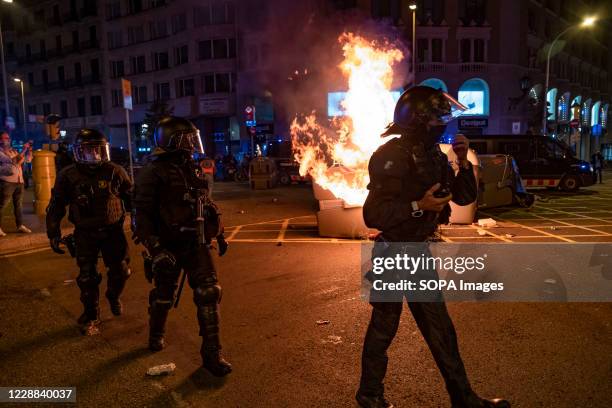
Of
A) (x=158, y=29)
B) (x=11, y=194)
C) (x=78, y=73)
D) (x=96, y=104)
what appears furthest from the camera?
(x=78, y=73)

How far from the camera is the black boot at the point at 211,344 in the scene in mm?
3160

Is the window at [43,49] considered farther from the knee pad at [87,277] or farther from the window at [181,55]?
the knee pad at [87,277]

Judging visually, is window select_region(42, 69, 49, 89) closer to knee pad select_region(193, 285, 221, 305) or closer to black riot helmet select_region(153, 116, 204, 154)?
black riot helmet select_region(153, 116, 204, 154)

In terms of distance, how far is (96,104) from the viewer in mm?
40812

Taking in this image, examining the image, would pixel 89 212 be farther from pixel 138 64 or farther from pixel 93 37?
pixel 93 37

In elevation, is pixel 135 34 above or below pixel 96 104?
above

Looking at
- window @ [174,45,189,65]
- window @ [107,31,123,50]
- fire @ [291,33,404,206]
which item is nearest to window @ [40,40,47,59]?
window @ [107,31,123,50]

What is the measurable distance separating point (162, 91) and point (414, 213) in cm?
3654

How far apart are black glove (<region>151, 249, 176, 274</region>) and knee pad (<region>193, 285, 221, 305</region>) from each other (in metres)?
0.27

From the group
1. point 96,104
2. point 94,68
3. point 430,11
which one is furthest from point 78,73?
point 430,11

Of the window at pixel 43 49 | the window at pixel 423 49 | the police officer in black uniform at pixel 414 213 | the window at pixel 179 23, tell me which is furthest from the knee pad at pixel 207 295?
the window at pixel 43 49

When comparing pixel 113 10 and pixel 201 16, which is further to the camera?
pixel 113 10

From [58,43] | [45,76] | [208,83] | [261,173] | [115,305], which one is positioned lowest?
[115,305]

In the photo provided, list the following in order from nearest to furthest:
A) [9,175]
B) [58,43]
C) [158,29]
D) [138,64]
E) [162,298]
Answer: [162,298] < [9,175] < [158,29] < [138,64] < [58,43]
